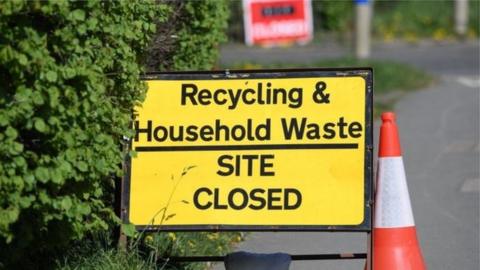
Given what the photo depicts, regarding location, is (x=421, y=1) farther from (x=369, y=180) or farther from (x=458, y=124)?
(x=369, y=180)

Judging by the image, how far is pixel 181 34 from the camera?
8461 mm

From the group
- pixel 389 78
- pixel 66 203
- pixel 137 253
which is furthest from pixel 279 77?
pixel 389 78

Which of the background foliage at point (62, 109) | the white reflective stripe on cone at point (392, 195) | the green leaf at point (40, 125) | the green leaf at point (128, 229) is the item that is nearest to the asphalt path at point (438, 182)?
the white reflective stripe on cone at point (392, 195)

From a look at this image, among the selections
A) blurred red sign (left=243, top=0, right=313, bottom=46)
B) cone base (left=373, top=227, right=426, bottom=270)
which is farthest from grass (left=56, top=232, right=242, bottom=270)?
blurred red sign (left=243, top=0, right=313, bottom=46)

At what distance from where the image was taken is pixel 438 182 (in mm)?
10484

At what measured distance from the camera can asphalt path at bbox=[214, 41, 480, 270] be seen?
7895mm

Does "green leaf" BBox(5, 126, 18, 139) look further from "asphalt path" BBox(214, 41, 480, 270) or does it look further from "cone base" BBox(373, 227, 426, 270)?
"asphalt path" BBox(214, 41, 480, 270)

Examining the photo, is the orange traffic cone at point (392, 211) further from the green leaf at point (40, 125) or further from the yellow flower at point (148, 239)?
the green leaf at point (40, 125)

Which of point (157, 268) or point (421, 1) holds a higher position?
point (157, 268)

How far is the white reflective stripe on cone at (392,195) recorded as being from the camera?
241 inches

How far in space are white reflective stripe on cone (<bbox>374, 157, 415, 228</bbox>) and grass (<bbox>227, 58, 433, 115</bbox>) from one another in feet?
29.7

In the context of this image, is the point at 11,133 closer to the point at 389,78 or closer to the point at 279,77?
the point at 279,77

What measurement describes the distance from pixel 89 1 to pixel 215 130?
1.38 meters

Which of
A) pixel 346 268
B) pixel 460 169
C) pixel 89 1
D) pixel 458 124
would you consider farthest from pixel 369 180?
pixel 458 124
